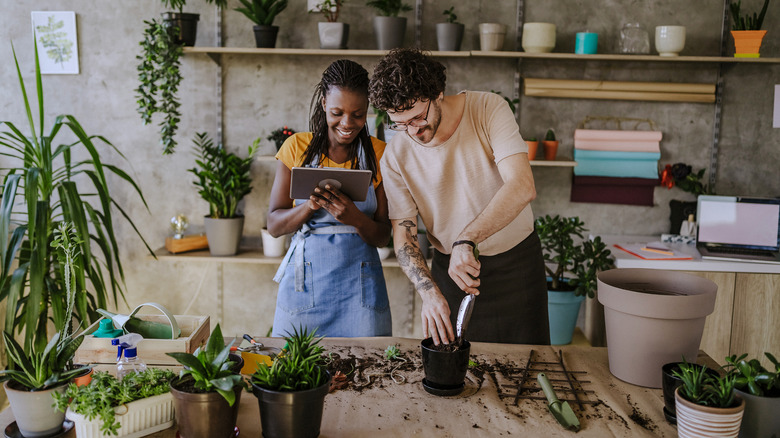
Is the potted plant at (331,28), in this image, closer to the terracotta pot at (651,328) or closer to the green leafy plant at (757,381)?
the terracotta pot at (651,328)

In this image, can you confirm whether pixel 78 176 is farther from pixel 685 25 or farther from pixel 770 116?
pixel 770 116

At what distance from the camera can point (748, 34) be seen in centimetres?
324

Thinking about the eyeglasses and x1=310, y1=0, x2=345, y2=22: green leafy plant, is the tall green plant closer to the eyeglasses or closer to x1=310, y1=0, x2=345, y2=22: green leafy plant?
x1=310, y1=0, x2=345, y2=22: green leafy plant

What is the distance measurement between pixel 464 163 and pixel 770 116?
246 cm

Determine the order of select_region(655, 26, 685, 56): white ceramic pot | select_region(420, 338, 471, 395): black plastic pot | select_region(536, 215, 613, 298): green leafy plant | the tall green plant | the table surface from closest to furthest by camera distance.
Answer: the table surface
select_region(420, 338, 471, 395): black plastic pot
the tall green plant
select_region(536, 215, 613, 298): green leafy plant
select_region(655, 26, 685, 56): white ceramic pot

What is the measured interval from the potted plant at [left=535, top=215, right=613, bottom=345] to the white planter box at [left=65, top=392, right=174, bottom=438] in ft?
7.02

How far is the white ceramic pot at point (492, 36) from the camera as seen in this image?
3.28 meters

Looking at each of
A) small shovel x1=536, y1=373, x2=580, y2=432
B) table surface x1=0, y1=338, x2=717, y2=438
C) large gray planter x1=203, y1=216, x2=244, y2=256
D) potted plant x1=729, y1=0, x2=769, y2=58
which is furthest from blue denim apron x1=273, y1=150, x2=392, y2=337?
potted plant x1=729, y1=0, x2=769, y2=58

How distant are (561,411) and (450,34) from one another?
2.34m

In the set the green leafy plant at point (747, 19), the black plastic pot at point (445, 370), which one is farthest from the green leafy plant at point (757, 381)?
the green leafy plant at point (747, 19)

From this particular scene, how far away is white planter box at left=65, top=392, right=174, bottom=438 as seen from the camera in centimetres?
120

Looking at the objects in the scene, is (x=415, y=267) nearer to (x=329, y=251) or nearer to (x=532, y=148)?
(x=329, y=251)

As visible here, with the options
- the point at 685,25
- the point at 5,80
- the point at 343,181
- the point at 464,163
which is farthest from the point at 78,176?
the point at 685,25

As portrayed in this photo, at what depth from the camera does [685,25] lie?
11.4 ft
